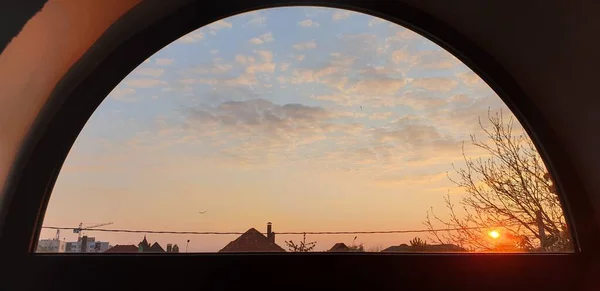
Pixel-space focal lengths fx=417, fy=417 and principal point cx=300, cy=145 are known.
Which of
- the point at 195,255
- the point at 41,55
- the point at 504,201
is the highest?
the point at 41,55

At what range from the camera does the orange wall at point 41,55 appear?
0.91 m

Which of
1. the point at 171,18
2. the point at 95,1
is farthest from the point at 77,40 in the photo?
the point at 171,18

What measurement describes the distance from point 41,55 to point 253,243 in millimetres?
721

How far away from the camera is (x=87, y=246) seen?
1.15 metres

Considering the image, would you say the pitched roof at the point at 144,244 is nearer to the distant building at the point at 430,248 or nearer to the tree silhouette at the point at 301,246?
the tree silhouette at the point at 301,246

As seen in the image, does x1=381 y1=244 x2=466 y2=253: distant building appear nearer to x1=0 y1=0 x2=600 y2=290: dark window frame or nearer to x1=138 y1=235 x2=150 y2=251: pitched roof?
x1=0 y1=0 x2=600 y2=290: dark window frame

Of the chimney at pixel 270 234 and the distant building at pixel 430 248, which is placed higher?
the chimney at pixel 270 234

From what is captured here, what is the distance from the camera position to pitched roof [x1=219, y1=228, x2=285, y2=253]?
1192 millimetres

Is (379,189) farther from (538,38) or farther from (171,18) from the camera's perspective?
(171,18)

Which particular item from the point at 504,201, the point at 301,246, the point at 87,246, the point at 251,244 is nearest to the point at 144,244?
the point at 87,246

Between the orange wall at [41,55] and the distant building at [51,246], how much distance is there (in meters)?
0.18

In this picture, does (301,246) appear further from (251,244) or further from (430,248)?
(430,248)

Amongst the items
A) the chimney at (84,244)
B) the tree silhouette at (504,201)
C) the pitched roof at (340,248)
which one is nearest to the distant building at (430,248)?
the tree silhouette at (504,201)

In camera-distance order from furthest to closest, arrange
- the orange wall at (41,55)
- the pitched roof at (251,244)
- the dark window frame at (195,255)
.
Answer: the pitched roof at (251,244)
the dark window frame at (195,255)
the orange wall at (41,55)
